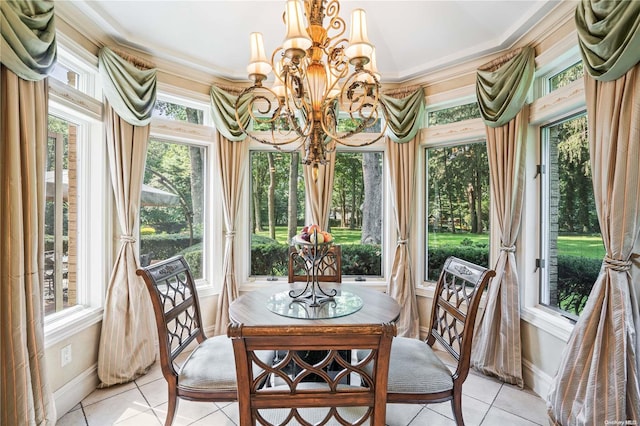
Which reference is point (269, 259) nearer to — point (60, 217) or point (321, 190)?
point (321, 190)

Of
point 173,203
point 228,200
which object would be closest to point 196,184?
point 173,203

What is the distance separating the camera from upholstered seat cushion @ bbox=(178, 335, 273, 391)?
1576 millimetres

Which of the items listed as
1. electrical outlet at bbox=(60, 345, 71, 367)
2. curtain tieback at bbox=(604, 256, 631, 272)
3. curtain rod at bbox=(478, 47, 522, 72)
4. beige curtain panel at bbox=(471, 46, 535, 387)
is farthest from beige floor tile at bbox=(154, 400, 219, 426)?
curtain rod at bbox=(478, 47, 522, 72)

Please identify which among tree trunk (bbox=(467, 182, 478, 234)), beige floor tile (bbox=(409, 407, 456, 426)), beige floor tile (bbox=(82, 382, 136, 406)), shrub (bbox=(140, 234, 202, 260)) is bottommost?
beige floor tile (bbox=(409, 407, 456, 426))

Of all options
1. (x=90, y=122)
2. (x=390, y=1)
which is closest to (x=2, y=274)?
(x=90, y=122)

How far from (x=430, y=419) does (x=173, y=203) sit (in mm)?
2937

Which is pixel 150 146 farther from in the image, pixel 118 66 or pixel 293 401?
pixel 293 401

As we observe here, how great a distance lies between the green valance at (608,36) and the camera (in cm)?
146

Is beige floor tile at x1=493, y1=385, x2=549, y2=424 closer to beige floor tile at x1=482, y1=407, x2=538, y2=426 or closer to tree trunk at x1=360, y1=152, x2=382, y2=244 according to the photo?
beige floor tile at x1=482, y1=407, x2=538, y2=426

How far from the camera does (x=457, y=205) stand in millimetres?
3098

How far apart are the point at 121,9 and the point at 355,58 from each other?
1.96 m

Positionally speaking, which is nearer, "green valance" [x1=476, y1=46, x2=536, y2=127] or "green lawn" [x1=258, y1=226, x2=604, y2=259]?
"green lawn" [x1=258, y1=226, x2=604, y2=259]

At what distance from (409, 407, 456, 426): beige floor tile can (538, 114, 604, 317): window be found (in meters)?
1.27

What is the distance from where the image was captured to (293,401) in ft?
3.44
